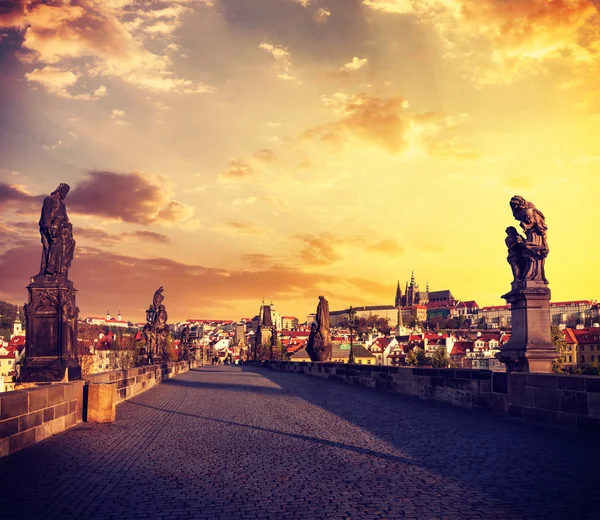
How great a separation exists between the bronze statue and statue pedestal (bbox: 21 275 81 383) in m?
9.10

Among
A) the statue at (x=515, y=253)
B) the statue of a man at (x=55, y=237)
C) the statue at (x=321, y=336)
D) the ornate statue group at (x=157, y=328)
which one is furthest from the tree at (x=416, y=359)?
the statue of a man at (x=55, y=237)

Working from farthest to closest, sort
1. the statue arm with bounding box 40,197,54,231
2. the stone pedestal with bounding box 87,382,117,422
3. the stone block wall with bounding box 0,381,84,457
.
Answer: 1. the statue arm with bounding box 40,197,54,231
2. the stone pedestal with bounding box 87,382,117,422
3. the stone block wall with bounding box 0,381,84,457

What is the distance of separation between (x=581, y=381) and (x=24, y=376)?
9.84 m

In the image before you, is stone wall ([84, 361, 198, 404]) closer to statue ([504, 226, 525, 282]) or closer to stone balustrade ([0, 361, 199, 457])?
stone balustrade ([0, 361, 199, 457])

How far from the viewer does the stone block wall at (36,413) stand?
7.43m

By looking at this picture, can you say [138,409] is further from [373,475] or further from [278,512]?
[278,512]

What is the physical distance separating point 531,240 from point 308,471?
8107mm

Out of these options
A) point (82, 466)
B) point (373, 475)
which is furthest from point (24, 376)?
point (373, 475)

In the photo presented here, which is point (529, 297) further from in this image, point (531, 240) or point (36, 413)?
point (36, 413)

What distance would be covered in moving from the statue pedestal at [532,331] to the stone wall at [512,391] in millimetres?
575

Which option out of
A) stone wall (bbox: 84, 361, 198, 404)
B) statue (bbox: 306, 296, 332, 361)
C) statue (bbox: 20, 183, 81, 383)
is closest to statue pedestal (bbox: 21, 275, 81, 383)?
statue (bbox: 20, 183, 81, 383)

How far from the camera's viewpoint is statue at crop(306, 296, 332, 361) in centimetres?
3272

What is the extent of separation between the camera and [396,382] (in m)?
18.6

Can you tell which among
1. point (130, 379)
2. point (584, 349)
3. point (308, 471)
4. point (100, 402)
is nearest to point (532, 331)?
point (308, 471)
